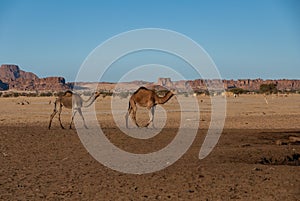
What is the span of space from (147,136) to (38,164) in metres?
7.35

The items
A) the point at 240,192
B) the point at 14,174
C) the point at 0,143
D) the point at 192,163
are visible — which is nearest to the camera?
the point at 240,192

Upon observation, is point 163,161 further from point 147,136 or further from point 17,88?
point 17,88

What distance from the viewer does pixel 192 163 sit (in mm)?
12359

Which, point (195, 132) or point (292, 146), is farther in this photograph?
point (195, 132)

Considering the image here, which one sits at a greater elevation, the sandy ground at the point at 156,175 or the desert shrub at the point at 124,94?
the desert shrub at the point at 124,94

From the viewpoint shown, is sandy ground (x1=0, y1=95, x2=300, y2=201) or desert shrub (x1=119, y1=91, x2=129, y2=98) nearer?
sandy ground (x1=0, y1=95, x2=300, y2=201)

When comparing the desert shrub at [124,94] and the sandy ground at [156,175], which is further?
the desert shrub at [124,94]

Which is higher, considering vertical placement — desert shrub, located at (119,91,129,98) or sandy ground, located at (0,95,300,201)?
desert shrub, located at (119,91,129,98)

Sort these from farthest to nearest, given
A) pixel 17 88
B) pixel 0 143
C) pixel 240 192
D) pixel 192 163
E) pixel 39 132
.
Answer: pixel 17 88
pixel 39 132
pixel 0 143
pixel 192 163
pixel 240 192

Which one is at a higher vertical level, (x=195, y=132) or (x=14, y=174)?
(x=195, y=132)

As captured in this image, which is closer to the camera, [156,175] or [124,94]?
[156,175]

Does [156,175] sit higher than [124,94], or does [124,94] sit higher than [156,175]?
[124,94]

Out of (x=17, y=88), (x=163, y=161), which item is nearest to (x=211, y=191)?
(x=163, y=161)

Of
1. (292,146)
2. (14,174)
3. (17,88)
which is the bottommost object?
(14,174)
